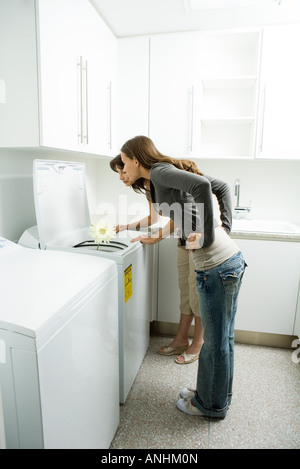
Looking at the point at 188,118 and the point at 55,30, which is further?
the point at 188,118

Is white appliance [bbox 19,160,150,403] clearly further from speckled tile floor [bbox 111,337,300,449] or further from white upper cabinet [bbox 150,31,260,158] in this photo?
white upper cabinet [bbox 150,31,260,158]

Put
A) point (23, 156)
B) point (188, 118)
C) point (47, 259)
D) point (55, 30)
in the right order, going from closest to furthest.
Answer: point (47, 259) < point (55, 30) < point (23, 156) < point (188, 118)

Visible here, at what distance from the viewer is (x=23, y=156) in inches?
71.9

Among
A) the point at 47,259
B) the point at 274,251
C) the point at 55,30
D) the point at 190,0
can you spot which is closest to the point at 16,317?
the point at 47,259

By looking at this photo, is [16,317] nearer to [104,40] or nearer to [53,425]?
[53,425]

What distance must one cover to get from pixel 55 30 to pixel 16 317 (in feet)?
4.25

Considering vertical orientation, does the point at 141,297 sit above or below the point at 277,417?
above

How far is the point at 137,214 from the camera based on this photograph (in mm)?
2844

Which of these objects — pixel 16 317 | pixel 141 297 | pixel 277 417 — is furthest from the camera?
pixel 141 297

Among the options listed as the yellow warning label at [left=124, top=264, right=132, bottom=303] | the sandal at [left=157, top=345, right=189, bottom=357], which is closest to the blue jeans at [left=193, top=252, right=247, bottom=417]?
the yellow warning label at [left=124, top=264, right=132, bottom=303]

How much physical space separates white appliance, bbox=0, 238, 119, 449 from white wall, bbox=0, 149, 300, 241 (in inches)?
19.3

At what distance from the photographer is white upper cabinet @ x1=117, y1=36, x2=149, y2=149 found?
7.79 feet

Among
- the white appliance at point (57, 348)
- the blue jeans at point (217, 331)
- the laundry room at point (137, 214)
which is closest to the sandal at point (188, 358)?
the laundry room at point (137, 214)
